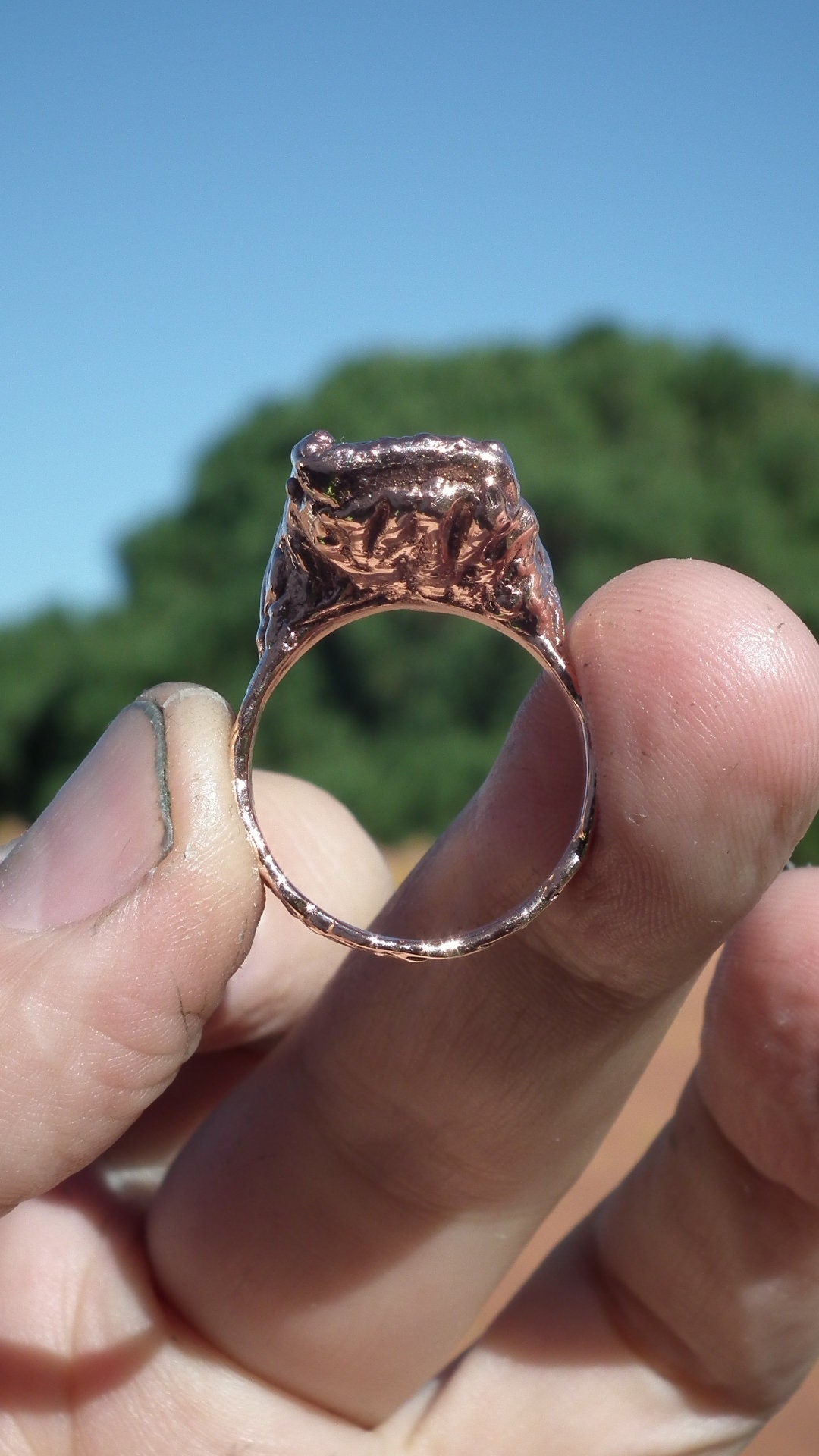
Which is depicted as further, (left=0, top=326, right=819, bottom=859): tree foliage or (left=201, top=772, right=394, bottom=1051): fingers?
(left=0, top=326, right=819, bottom=859): tree foliage

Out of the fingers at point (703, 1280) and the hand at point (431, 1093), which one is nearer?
the hand at point (431, 1093)

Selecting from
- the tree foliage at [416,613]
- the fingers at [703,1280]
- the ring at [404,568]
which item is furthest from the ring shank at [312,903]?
the tree foliage at [416,613]

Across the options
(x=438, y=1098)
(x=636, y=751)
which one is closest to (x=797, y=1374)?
(x=438, y=1098)

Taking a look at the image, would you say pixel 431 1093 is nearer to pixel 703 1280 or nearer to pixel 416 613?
pixel 703 1280

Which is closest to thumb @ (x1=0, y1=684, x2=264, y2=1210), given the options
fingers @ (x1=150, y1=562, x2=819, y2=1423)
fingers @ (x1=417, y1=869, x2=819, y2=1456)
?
fingers @ (x1=150, y1=562, x2=819, y2=1423)

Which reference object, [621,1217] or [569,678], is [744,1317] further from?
[569,678]

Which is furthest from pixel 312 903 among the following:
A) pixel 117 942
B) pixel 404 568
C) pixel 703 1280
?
pixel 703 1280

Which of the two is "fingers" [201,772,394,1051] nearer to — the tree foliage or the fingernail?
the fingernail

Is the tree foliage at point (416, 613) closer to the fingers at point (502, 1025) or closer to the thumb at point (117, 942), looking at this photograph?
the fingers at point (502, 1025)
